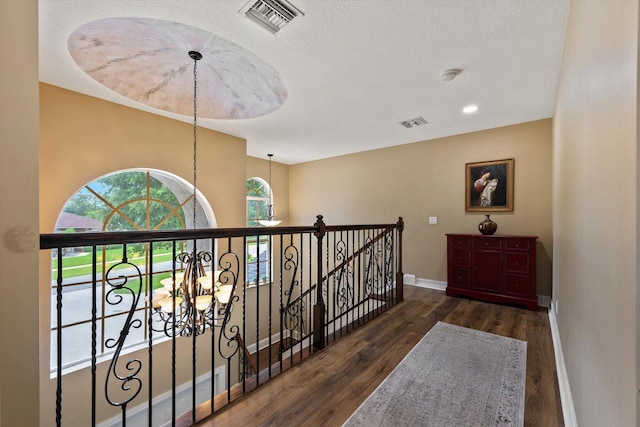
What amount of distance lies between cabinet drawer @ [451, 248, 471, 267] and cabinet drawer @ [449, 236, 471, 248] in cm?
7

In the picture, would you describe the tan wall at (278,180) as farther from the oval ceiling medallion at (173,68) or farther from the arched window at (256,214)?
the oval ceiling medallion at (173,68)

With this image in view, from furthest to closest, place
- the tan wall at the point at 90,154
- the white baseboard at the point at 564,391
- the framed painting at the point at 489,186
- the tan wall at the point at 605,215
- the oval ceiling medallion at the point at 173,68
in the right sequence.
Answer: the framed painting at the point at 489,186 < the tan wall at the point at 90,154 < the oval ceiling medallion at the point at 173,68 < the white baseboard at the point at 564,391 < the tan wall at the point at 605,215

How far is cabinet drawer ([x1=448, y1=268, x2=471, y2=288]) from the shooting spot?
3.71 metres

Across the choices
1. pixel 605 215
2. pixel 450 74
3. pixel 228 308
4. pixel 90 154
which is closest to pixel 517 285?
pixel 450 74

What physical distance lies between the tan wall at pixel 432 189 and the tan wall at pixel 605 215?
258 centimetres

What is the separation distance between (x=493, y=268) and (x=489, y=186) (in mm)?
1227

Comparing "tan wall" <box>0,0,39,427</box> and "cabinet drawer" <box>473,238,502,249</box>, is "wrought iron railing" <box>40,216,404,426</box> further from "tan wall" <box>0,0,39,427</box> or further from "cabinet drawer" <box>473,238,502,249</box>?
"cabinet drawer" <box>473,238,502,249</box>

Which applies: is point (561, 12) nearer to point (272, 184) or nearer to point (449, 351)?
point (449, 351)

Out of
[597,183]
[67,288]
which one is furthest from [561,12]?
[67,288]

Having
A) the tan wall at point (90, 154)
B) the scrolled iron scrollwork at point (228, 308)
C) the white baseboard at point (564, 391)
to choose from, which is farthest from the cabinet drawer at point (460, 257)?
the tan wall at point (90, 154)

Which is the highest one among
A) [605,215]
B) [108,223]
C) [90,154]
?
[90,154]

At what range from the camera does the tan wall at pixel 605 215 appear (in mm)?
650

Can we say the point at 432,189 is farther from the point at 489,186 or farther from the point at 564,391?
the point at 564,391

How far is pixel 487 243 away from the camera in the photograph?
3559mm
